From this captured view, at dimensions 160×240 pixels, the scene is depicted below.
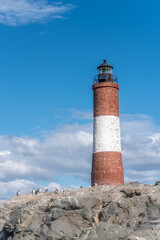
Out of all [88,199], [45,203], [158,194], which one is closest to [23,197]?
[45,203]

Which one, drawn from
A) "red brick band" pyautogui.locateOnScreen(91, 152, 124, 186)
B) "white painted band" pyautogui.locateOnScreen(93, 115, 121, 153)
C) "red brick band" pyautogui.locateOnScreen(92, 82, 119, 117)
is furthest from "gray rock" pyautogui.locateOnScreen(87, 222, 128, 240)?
"red brick band" pyautogui.locateOnScreen(92, 82, 119, 117)

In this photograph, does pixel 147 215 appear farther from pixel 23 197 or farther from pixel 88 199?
pixel 23 197

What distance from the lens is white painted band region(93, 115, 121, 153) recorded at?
141ft

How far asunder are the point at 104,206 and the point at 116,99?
619 inches

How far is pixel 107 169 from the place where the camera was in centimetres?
4291

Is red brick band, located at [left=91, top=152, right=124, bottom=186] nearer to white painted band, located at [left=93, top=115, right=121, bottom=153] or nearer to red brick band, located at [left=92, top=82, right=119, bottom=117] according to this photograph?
white painted band, located at [left=93, top=115, right=121, bottom=153]

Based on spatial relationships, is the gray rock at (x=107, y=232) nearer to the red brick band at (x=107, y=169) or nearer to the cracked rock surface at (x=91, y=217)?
the cracked rock surface at (x=91, y=217)

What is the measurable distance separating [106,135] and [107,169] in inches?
149

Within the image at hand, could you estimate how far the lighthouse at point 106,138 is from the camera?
141ft

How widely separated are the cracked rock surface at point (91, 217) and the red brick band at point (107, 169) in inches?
275

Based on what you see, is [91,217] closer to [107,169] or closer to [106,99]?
[107,169]

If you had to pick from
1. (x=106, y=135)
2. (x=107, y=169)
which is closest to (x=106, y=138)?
(x=106, y=135)

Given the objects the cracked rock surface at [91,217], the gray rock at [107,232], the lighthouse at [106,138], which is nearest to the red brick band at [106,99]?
the lighthouse at [106,138]

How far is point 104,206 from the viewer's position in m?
32.6
